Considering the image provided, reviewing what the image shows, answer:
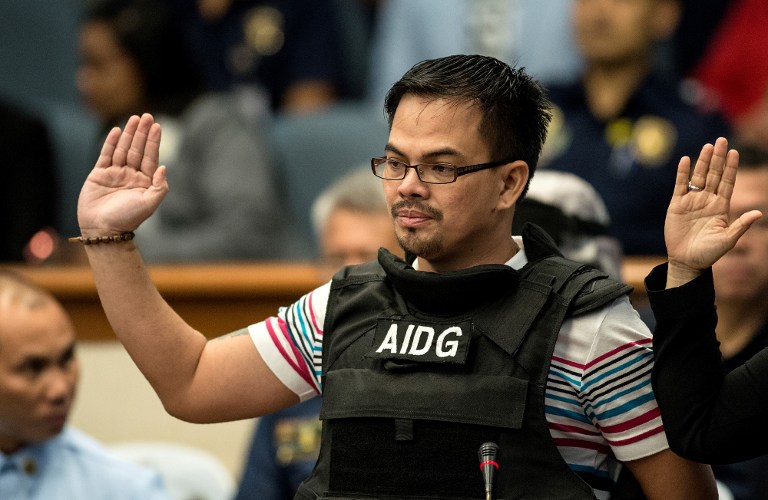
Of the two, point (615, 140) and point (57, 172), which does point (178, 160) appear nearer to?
point (57, 172)

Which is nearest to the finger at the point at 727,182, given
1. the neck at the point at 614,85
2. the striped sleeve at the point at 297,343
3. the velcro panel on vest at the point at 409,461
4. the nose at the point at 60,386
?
the velcro panel on vest at the point at 409,461

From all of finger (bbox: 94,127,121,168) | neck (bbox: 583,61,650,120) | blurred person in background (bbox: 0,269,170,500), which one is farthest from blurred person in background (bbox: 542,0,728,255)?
finger (bbox: 94,127,121,168)

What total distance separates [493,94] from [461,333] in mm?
409

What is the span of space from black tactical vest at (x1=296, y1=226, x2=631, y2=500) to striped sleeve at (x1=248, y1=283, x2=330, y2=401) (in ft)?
0.33

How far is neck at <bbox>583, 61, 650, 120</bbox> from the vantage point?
16.6ft

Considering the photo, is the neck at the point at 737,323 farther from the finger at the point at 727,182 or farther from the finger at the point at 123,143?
the finger at the point at 123,143

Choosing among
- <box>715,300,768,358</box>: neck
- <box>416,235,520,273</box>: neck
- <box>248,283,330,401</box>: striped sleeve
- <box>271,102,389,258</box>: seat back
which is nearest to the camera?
<box>416,235,520,273</box>: neck

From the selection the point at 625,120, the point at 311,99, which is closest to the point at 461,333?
the point at 625,120

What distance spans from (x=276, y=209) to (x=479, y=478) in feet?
10.4

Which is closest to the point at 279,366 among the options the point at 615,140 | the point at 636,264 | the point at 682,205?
the point at 682,205

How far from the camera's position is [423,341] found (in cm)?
Answer: 228

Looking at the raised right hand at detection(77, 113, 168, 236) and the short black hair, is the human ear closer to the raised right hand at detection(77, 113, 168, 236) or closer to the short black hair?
the short black hair

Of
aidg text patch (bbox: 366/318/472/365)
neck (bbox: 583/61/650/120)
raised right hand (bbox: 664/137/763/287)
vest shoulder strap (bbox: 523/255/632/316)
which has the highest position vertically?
raised right hand (bbox: 664/137/763/287)

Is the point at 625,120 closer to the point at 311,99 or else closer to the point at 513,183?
the point at 311,99
